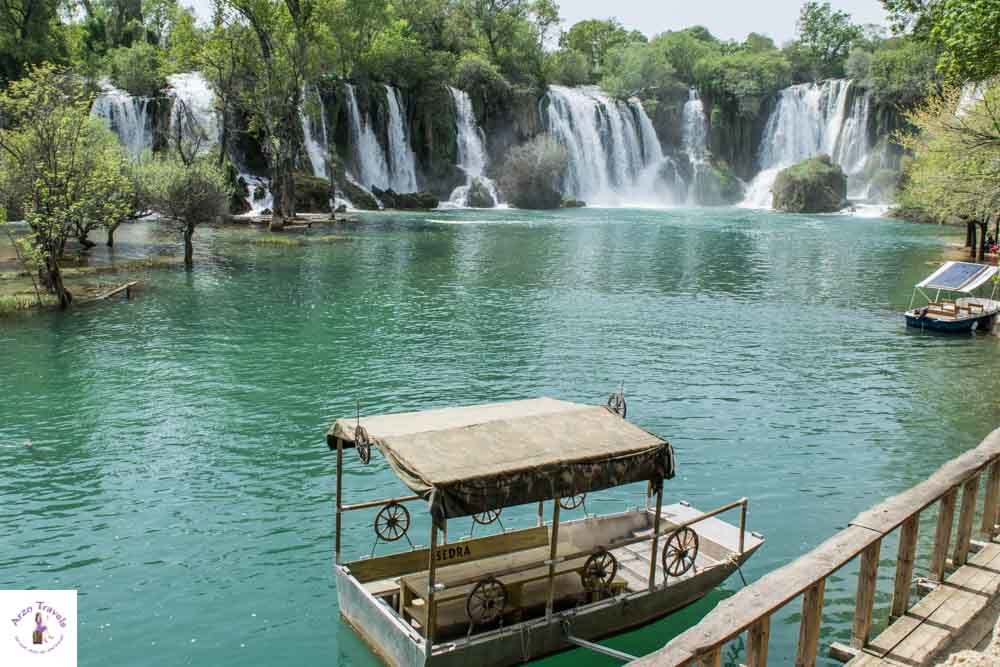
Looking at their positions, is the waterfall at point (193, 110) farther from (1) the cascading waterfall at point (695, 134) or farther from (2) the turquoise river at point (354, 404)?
(1) the cascading waterfall at point (695, 134)

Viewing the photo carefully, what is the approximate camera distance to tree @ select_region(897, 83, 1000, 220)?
3128cm

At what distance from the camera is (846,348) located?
31.5 meters

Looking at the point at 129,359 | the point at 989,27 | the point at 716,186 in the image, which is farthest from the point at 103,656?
the point at 716,186

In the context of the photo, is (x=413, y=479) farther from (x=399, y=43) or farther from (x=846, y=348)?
(x=399, y=43)

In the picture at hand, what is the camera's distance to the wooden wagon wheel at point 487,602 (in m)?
11.9

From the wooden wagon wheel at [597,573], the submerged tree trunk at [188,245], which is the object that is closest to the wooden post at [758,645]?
the wooden wagon wheel at [597,573]

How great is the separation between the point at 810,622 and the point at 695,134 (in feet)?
365

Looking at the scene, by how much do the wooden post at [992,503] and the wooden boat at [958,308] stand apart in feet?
81.4

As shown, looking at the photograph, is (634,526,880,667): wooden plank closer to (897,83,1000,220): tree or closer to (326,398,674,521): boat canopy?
(326,398,674,521): boat canopy

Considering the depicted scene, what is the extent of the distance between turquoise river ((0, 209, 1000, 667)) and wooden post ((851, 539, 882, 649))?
3996 millimetres

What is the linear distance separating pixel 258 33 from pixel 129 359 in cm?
3924

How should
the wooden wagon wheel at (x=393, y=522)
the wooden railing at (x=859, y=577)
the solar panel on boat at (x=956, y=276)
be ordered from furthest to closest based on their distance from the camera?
the solar panel on boat at (x=956, y=276), the wooden wagon wheel at (x=393, y=522), the wooden railing at (x=859, y=577)

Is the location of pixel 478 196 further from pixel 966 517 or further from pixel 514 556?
pixel 966 517

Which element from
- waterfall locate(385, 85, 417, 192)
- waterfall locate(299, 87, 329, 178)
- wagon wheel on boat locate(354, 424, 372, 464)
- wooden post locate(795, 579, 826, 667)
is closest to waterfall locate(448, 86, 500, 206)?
waterfall locate(385, 85, 417, 192)
